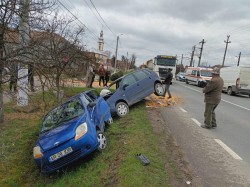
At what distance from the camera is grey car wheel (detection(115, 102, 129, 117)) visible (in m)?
11.1

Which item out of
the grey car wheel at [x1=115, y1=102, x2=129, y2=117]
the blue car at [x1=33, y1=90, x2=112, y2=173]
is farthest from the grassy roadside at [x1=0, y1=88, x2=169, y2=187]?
the grey car wheel at [x1=115, y1=102, x2=129, y2=117]

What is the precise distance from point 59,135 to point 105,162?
4.03ft

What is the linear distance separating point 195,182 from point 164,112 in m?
7.21

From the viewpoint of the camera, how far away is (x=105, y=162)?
6340 millimetres

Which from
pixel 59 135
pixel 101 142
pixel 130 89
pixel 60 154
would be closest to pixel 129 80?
pixel 130 89

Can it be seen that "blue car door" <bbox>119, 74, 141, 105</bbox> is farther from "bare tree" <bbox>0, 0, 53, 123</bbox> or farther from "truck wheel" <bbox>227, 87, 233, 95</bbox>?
"truck wheel" <bbox>227, 87, 233, 95</bbox>

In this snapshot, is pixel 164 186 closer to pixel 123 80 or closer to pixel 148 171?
pixel 148 171

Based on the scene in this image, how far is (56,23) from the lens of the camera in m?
12.6

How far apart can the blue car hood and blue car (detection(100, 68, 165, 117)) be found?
4.08 m

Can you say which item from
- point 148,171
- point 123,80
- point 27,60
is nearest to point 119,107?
point 123,80

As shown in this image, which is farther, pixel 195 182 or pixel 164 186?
pixel 195 182

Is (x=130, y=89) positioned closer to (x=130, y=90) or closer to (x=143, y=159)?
(x=130, y=90)

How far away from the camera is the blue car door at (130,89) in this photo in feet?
38.5

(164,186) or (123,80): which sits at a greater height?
(123,80)
